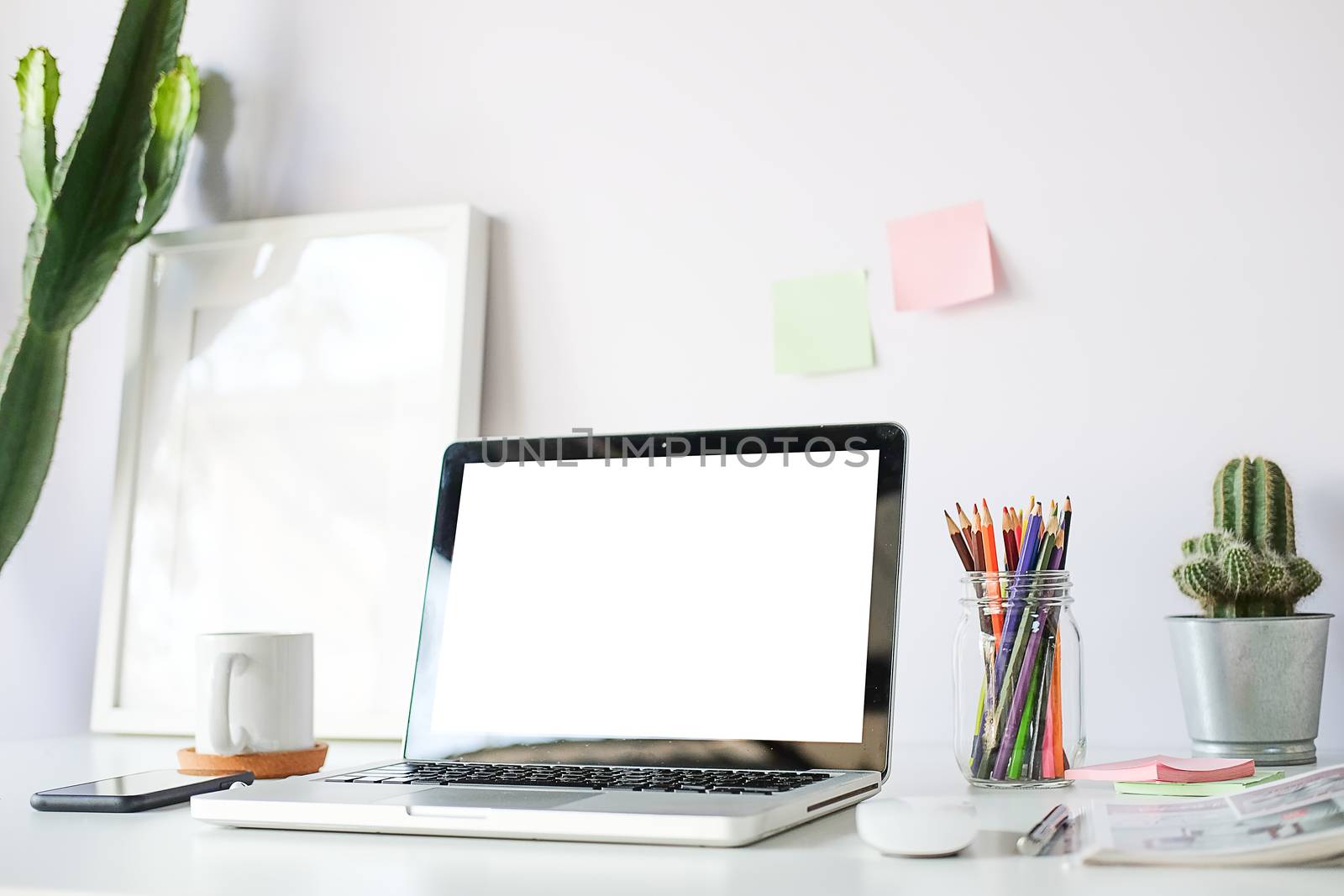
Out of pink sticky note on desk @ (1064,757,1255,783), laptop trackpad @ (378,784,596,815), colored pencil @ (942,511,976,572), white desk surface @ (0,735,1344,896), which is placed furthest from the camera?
colored pencil @ (942,511,976,572)

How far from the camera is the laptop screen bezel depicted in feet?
2.56

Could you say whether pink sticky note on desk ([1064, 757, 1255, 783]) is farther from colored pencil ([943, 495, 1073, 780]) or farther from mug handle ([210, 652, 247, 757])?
mug handle ([210, 652, 247, 757])

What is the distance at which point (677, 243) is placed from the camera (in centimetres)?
118

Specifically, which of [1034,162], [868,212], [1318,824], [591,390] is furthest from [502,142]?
[1318,824]

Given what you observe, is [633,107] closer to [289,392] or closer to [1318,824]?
[289,392]

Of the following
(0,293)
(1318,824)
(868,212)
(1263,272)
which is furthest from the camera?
(0,293)

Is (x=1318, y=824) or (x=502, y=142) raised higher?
(x=502, y=142)

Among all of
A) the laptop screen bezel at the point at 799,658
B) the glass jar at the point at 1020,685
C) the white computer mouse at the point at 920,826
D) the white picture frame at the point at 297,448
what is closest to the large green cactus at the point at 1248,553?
the glass jar at the point at 1020,685

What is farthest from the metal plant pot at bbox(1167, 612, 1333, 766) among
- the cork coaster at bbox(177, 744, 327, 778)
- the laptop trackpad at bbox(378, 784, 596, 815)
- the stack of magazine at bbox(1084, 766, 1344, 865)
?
the cork coaster at bbox(177, 744, 327, 778)

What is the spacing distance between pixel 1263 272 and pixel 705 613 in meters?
0.56

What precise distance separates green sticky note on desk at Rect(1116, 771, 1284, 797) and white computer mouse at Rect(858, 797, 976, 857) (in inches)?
8.5

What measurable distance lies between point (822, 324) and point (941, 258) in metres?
0.12

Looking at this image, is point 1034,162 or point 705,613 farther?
point 1034,162

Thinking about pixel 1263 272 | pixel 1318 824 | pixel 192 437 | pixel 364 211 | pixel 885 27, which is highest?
pixel 885 27
